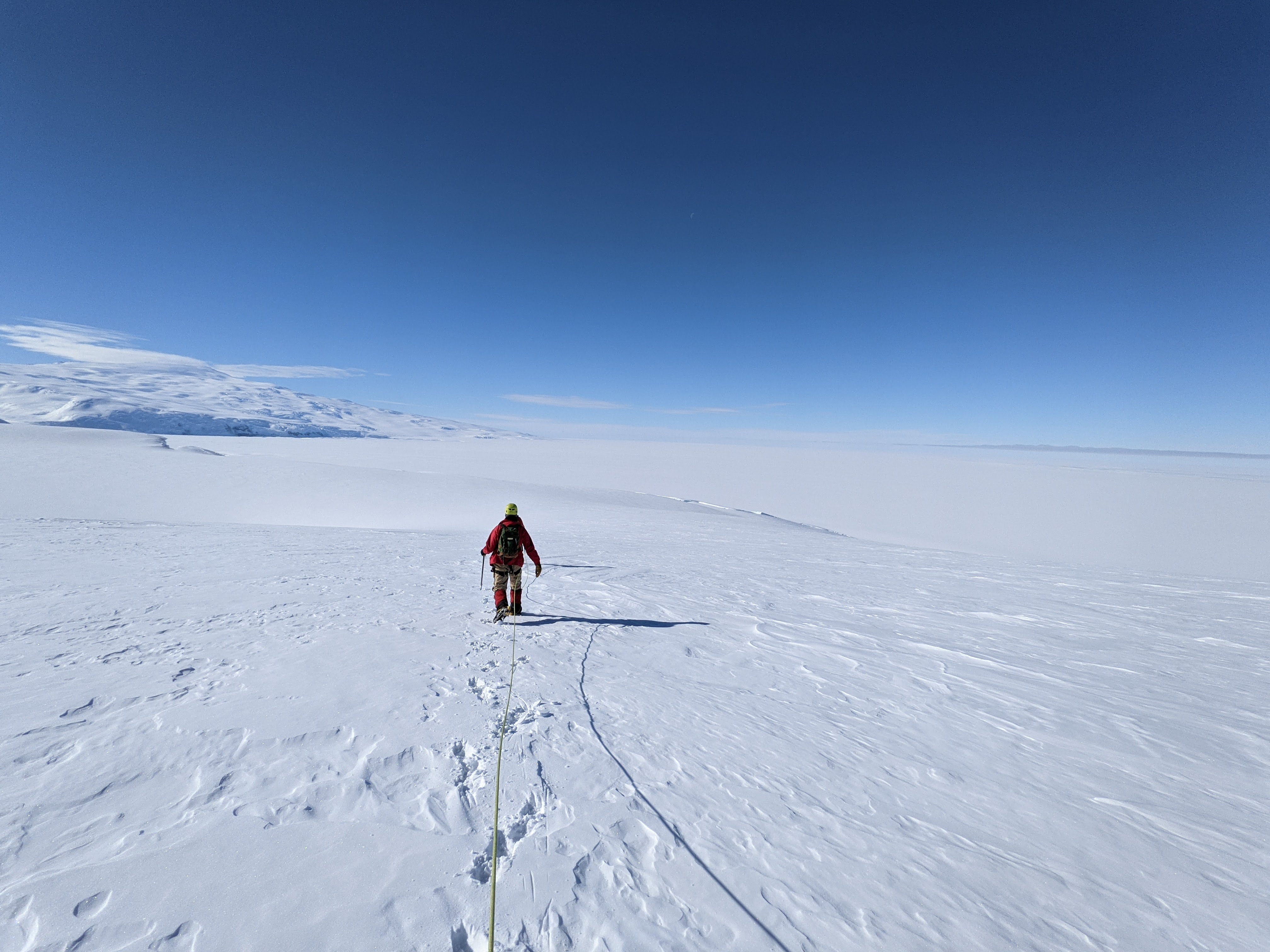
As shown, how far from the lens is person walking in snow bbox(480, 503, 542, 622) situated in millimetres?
6707

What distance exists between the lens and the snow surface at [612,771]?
244 centimetres

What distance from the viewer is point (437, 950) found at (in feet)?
7.21

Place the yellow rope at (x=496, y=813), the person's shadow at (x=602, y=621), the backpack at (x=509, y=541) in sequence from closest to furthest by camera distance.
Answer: the yellow rope at (x=496, y=813)
the backpack at (x=509, y=541)
the person's shadow at (x=602, y=621)

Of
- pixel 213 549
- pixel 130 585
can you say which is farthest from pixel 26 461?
pixel 130 585

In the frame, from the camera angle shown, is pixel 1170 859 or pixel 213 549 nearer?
pixel 1170 859

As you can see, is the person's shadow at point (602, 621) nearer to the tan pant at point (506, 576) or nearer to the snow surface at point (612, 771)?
the snow surface at point (612, 771)

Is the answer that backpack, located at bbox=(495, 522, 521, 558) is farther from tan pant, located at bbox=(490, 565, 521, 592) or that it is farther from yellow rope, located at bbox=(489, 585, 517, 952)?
yellow rope, located at bbox=(489, 585, 517, 952)

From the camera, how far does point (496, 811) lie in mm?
2975

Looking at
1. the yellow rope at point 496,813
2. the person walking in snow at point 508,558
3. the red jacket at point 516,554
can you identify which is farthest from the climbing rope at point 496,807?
the red jacket at point 516,554

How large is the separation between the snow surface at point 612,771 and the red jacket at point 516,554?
3.05 feet

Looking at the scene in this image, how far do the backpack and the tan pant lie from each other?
0.16 metres

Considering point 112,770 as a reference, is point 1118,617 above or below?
above

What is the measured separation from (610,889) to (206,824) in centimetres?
235

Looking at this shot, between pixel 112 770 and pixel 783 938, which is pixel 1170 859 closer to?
pixel 783 938
